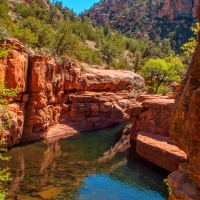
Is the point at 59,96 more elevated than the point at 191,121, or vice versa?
the point at 191,121

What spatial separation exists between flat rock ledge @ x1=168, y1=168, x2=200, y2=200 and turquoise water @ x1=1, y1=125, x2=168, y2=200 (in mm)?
6856

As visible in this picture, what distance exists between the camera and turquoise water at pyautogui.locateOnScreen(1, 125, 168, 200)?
40.0ft

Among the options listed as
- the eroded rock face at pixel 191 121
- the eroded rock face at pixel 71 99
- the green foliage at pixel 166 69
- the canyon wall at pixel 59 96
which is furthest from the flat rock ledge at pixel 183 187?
the green foliage at pixel 166 69

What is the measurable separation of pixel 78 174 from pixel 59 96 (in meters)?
11.6

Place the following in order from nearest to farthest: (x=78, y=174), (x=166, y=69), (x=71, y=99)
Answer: (x=78, y=174) < (x=71, y=99) < (x=166, y=69)

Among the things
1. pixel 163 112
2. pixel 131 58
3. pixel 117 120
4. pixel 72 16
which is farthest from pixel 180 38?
pixel 163 112

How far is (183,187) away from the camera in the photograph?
562 cm

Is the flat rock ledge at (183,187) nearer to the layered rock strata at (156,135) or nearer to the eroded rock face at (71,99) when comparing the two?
the layered rock strata at (156,135)

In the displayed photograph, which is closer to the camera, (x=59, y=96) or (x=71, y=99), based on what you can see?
(x=59, y=96)

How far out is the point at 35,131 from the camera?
68.2 ft

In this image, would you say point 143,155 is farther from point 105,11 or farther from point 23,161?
point 105,11

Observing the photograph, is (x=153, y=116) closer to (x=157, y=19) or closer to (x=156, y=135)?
(x=156, y=135)

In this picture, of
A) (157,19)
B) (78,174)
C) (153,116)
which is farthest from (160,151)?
(157,19)

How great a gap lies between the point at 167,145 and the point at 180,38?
80.5m
